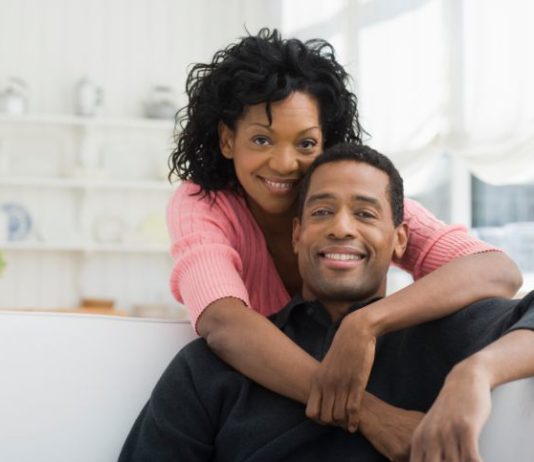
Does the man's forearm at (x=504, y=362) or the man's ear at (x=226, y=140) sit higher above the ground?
the man's ear at (x=226, y=140)

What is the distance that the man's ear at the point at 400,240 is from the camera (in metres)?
1.75

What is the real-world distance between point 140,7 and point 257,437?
5.44m

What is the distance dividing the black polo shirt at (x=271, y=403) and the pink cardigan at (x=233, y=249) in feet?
0.57

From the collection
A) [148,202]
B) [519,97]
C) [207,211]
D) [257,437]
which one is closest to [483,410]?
[257,437]

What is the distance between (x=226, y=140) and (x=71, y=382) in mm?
663

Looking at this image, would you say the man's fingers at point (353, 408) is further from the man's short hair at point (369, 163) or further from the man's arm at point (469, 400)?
the man's short hair at point (369, 163)

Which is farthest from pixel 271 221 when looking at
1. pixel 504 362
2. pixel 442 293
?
pixel 504 362

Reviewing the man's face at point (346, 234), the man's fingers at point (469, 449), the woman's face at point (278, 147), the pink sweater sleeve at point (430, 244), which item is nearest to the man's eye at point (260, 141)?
the woman's face at point (278, 147)

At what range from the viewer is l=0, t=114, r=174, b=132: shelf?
5.95 metres

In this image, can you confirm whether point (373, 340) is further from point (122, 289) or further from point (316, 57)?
point (122, 289)

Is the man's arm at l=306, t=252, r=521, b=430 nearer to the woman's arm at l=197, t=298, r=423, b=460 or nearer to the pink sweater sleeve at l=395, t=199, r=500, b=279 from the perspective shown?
the woman's arm at l=197, t=298, r=423, b=460

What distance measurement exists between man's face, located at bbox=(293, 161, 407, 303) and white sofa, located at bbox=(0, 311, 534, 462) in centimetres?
33

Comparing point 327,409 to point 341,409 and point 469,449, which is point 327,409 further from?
point 469,449

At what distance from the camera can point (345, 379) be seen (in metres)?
1.39
